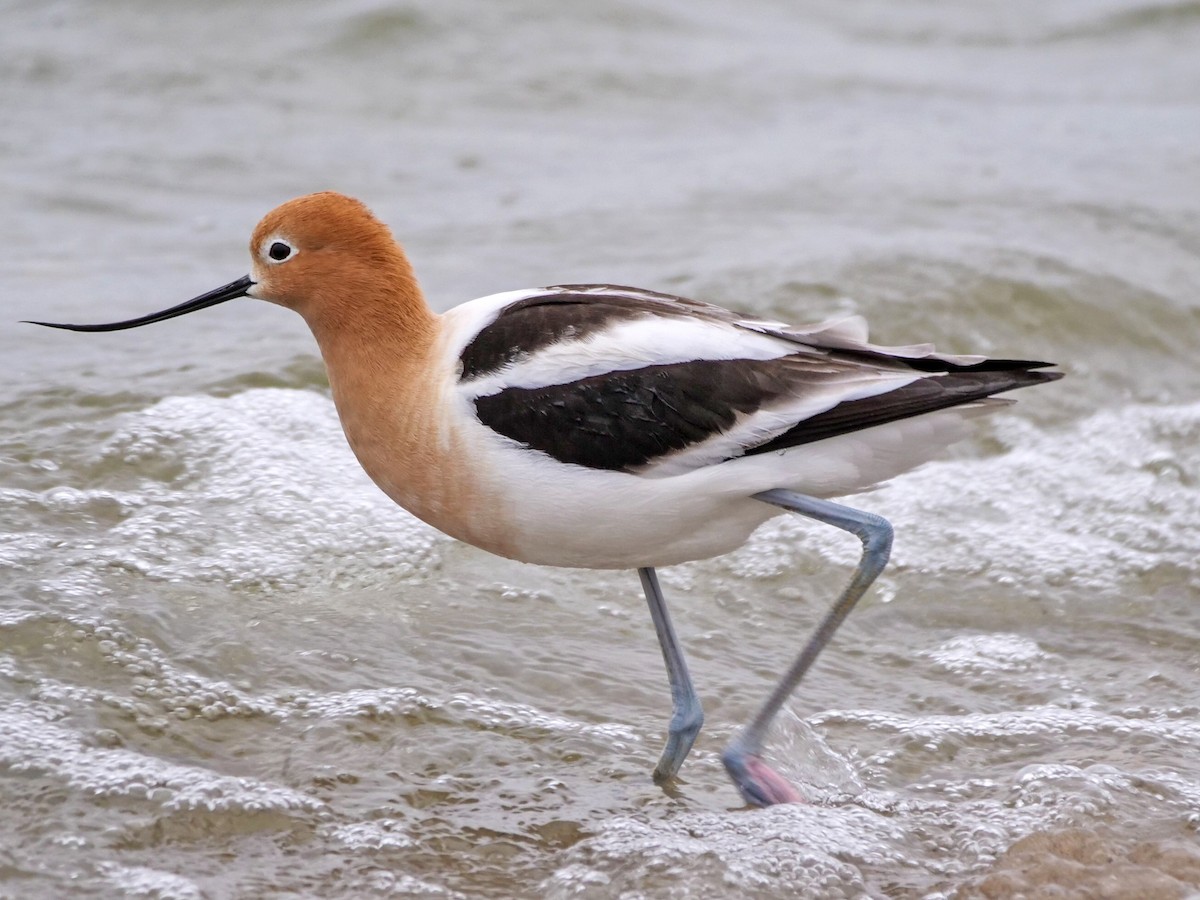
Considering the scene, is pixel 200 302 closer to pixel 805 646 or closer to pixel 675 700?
pixel 675 700

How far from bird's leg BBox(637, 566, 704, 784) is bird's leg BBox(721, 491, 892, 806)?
0.50 feet

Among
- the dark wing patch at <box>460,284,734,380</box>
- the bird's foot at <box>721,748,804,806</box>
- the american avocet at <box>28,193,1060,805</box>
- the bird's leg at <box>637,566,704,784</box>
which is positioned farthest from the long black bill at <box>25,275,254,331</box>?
the bird's foot at <box>721,748,804,806</box>

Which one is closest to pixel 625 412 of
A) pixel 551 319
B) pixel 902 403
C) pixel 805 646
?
pixel 551 319

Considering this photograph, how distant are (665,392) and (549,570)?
2.20 metres

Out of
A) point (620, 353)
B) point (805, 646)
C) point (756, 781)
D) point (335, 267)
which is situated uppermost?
point (335, 267)

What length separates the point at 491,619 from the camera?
634cm

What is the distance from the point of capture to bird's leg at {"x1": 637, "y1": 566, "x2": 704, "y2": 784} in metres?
5.23

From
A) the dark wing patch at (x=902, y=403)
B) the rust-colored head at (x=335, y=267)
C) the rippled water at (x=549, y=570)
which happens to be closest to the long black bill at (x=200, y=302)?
the rust-colored head at (x=335, y=267)

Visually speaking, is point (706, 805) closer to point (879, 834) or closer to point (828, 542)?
point (879, 834)

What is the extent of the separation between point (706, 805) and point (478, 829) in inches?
29.9

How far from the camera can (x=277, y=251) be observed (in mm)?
5176

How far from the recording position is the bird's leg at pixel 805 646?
4.91 m

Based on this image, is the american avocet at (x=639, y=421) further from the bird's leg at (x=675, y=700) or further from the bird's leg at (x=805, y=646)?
the bird's leg at (x=675, y=700)

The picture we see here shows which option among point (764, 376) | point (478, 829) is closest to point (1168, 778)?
point (764, 376)
